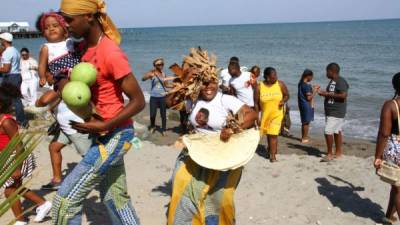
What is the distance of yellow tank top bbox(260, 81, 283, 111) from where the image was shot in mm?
8211

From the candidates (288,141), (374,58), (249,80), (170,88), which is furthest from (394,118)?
(374,58)

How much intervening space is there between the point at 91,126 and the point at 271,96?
17.5ft

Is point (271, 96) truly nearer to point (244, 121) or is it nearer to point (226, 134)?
point (244, 121)

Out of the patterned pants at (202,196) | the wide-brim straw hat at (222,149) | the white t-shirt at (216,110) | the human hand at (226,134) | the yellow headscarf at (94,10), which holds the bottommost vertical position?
the patterned pants at (202,196)

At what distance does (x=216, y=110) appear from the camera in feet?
14.6

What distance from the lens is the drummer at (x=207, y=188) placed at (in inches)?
168

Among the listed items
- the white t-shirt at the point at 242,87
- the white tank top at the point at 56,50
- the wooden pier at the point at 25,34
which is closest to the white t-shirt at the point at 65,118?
the white tank top at the point at 56,50

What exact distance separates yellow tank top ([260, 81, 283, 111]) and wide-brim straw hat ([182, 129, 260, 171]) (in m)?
3.85

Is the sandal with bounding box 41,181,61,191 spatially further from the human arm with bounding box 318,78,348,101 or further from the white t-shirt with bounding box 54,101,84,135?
the human arm with bounding box 318,78,348,101

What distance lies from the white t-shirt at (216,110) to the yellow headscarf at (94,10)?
121cm

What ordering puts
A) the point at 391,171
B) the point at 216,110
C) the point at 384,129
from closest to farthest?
1. the point at 216,110
2. the point at 391,171
3. the point at 384,129

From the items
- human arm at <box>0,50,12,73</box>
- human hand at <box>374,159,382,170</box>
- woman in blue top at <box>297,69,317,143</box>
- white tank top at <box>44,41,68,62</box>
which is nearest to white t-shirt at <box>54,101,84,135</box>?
white tank top at <box>44,41,68,62</box>

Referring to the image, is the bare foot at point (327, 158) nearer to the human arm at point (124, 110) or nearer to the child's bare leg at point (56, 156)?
the child's bare leg at point (56, 156)

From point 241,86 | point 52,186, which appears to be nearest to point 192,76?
point 52,186
